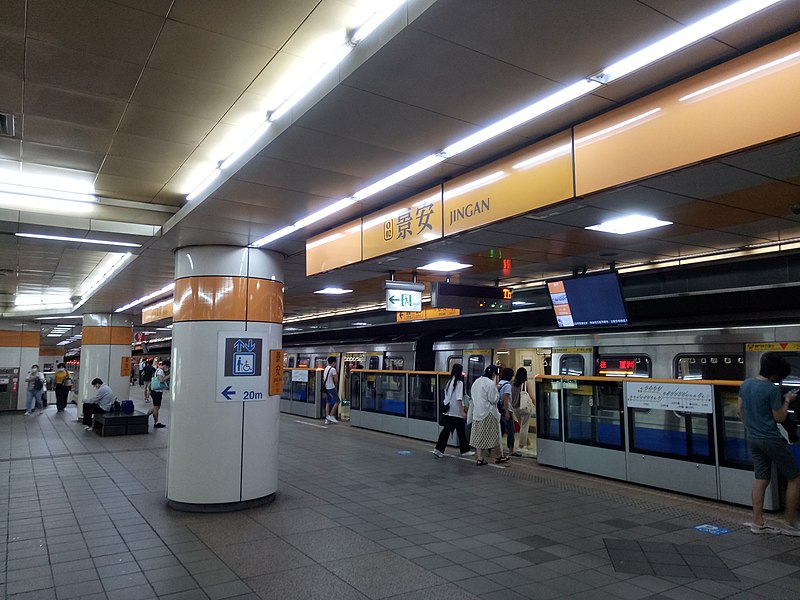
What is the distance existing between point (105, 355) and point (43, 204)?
11.4 metres

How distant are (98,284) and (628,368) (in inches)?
433

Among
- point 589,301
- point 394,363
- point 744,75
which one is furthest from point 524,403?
point 744,75

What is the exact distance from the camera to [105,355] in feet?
54.6

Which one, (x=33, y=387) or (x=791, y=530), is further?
(x=33, y=387)

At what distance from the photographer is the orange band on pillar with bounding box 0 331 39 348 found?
A: 20.0m

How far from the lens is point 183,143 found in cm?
500

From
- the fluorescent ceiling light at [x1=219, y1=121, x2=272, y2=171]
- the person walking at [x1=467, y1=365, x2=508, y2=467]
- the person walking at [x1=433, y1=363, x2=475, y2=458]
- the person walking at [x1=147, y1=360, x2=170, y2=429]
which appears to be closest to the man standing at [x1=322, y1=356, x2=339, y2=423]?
the person walking at [x1=147, y1=360, x2=170, y2=429]

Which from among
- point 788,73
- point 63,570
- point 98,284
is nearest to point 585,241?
point 788,73

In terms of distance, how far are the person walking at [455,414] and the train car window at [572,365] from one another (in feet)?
10.3

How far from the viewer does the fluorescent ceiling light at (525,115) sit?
3.53 metres

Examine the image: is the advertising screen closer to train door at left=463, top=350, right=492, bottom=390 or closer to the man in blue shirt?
the man in blue shirt

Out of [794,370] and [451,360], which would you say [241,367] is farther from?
[451,360]

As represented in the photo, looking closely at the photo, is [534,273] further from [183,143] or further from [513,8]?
[513,8]

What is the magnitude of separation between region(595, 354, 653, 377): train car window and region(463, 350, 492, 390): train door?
3.45 meters
